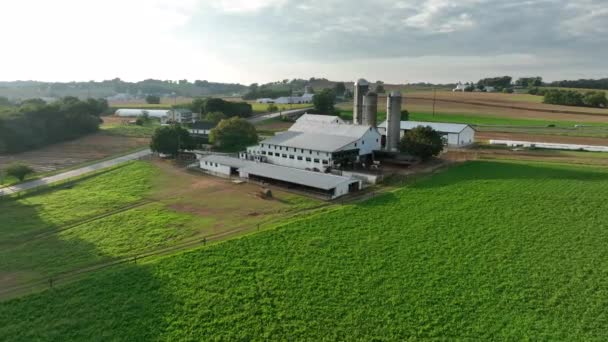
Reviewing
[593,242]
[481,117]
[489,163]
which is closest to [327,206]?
[593,242]

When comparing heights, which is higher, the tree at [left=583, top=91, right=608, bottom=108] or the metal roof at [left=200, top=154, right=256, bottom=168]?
the tree at [left=583, top=91, right=608, bottom=108]

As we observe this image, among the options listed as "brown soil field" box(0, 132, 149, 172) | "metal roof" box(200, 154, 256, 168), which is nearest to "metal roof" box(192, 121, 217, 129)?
"brown soil field" box(0, 132, 149, 172)

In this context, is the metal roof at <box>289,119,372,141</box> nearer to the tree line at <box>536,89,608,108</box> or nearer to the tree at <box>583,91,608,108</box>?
the tree line at <box>536,89,608,108</box>

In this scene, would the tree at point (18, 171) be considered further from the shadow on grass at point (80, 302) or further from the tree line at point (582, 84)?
the tree line at point (582, 84)

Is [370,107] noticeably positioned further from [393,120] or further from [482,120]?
[482,120]

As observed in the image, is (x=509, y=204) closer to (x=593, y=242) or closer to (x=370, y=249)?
(x=593, y=242)

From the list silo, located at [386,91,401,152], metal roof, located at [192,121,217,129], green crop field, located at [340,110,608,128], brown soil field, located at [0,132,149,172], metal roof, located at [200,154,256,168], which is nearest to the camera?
metal roof, located at [200,154,256,168]

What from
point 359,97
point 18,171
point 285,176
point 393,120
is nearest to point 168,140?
point 18,171
